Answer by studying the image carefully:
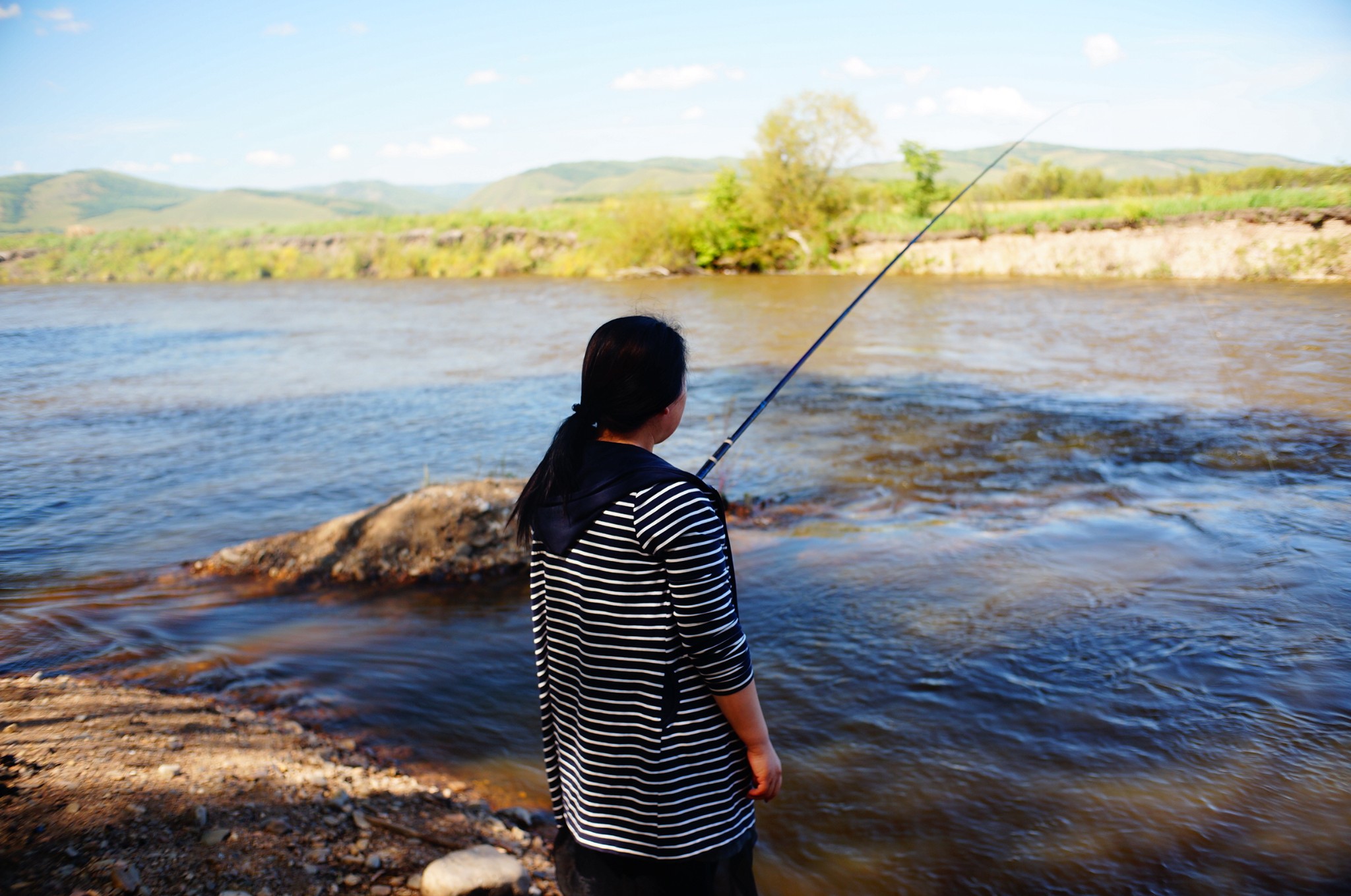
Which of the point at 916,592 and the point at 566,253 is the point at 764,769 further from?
the point at 566,253

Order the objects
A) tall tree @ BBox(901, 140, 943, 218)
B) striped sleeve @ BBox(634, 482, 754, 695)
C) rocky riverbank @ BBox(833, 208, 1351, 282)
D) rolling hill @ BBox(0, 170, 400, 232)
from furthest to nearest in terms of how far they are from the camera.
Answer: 1. tall tree @ BBox(901, 140, 943, 218)
2. rocky riverbank @ BBox(833, 208, 1351, 282)
3. rolling hill @ BBox(0, 170, 400, 232)
4. striped sleeve @ BBox(634, 482, 754, 695)

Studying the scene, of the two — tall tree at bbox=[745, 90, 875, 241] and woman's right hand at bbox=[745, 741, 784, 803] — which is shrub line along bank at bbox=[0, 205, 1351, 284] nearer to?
tall tree at bbox=[745, 90, 875, 241]

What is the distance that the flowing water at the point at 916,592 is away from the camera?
3561 mm

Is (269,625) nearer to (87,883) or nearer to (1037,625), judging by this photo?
(87,883)

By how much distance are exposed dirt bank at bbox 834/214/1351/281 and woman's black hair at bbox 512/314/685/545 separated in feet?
67.8

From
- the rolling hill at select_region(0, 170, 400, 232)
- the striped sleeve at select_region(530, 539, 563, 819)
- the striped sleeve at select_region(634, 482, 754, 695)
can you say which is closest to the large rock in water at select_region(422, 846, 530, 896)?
the striped sleeve at select_region(530, 539, 563, 819)

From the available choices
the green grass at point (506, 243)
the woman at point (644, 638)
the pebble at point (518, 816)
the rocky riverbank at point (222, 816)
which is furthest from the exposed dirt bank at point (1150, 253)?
the woman at point (644, 638)

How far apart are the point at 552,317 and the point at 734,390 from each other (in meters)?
12.9

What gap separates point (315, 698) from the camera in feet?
14.7

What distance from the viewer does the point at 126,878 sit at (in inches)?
95.6

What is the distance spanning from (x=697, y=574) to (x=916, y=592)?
178 inches

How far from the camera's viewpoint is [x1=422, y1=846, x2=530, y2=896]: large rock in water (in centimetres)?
271

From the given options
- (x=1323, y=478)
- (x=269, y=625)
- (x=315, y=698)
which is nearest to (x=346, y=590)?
(x=269, y=625)

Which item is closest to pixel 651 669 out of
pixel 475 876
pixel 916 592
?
pixel 475 876
